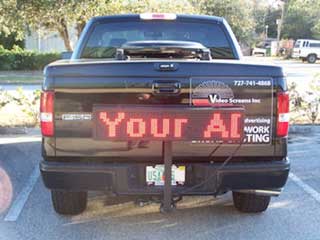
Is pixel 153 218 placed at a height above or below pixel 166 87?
below

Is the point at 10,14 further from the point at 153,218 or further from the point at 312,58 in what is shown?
the point at 312,58

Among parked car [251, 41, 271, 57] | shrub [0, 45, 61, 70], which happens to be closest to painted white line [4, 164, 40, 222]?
shrub [0, 45, 61, 70]

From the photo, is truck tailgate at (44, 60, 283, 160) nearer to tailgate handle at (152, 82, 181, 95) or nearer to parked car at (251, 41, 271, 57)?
tailgate handle at (152, 82, 181, 95)

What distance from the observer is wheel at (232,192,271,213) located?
514 cm

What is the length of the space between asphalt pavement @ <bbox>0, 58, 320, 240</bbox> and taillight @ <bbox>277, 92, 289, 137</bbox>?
0.97m

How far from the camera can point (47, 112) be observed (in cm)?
423

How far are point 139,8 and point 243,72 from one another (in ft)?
51.9

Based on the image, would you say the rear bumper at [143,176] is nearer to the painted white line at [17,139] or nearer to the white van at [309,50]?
the painted white line at [17,139]

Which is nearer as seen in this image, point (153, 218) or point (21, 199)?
point (153, 218)

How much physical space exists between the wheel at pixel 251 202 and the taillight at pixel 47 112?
194 centimetres

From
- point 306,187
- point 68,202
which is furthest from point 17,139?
point 306,187

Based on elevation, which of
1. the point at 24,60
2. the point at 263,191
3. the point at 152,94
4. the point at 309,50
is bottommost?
the point at 309,50

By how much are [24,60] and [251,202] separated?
2581cm

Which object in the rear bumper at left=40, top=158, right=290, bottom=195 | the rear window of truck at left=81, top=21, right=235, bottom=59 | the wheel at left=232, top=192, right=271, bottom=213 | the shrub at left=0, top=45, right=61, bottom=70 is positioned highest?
the rear window of truck at left=81, top=21, right=235, bottom=59
